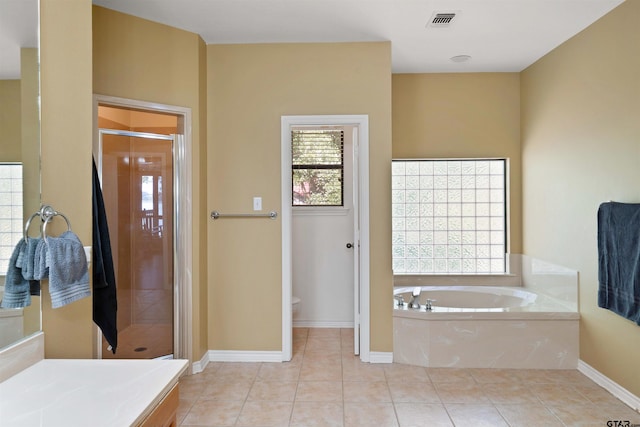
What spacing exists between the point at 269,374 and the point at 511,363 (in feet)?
6.08

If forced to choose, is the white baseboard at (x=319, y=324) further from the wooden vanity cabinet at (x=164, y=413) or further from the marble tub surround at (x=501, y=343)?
the wooden vanity cabinet at (x=164, y=413)

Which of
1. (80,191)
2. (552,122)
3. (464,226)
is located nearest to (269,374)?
(80,191)

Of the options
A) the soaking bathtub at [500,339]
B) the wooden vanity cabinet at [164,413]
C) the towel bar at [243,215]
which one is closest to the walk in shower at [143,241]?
the towel bar at [243,215]

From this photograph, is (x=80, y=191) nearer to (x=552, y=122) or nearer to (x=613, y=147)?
(x=613, y=147)

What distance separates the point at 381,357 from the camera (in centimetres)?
308

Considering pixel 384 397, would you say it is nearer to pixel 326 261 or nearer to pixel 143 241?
pixel 326 261

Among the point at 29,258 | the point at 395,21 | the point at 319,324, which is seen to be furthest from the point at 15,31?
the point at 319,324

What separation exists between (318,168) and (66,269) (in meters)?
2.94

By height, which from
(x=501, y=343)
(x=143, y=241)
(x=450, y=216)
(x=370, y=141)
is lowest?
(x=501, y=343)

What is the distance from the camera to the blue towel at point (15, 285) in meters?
1.30

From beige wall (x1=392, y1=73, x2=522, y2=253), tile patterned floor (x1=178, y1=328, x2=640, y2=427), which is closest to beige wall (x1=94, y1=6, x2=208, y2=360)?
tile patterned floor (x1=178, y1=328, x2=640, y2=427)

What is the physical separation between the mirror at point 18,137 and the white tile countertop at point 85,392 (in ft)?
0.61

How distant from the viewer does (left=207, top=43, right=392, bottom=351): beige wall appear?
3.08m

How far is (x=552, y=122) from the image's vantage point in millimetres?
3295
